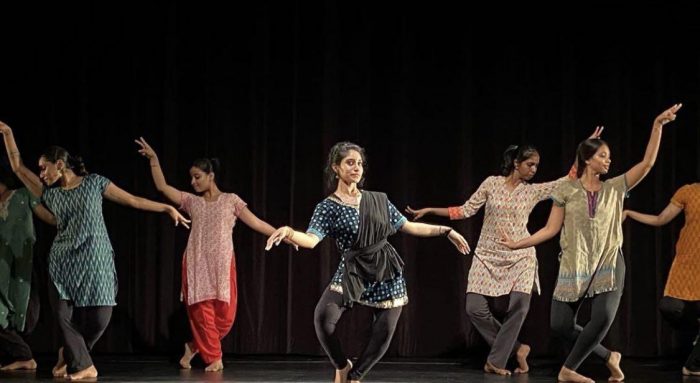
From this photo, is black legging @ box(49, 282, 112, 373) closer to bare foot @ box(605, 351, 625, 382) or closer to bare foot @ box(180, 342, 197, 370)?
bare foot @ box(180, 342, 197, 370)

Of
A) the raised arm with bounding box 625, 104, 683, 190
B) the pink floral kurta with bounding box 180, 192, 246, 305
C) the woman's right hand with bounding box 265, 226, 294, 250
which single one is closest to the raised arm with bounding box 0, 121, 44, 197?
the pink floral kurta with bounding box 180, 192, 246, 305

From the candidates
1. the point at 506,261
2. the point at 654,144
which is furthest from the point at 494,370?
the point at 654,144

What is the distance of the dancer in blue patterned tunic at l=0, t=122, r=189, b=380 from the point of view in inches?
243

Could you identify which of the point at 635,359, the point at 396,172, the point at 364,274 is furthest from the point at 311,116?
the point at 635,359

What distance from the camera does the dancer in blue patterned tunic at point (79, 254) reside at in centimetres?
616

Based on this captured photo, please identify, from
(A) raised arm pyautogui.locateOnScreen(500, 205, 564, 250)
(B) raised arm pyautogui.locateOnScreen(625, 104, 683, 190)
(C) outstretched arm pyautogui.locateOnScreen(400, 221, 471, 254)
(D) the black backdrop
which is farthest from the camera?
(D) the black backdrop

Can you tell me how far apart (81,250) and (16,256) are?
2.55ft

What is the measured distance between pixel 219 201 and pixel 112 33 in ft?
6.44

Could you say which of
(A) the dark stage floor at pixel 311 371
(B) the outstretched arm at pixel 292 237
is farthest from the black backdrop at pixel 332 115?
(B) the outstretched arm at pixel 292 237

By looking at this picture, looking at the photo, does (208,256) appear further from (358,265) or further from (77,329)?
(358,265)

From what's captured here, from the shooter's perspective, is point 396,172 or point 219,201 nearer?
point 219,201

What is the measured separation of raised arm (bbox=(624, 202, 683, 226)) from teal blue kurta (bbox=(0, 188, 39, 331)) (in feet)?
13.5

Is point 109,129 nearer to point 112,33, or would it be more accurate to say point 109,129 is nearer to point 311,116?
point 112,33

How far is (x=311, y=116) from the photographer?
7.64 metres
